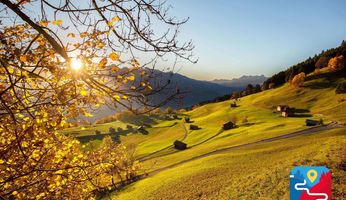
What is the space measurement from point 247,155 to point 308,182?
37.3 m

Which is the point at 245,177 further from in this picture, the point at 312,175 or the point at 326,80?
the point at 326,80

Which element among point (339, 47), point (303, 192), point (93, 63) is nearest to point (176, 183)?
point (303, 192)

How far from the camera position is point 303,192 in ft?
27.7

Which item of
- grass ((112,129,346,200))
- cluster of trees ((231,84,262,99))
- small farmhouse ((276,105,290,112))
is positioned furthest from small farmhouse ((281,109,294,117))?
cluster of trees ((231,84,262,99))

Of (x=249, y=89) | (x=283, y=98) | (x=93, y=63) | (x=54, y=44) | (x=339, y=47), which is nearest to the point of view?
(x=54, y=44)

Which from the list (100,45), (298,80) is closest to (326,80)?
(298,80)

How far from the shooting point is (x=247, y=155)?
148 feet

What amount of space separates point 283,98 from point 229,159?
253 ft

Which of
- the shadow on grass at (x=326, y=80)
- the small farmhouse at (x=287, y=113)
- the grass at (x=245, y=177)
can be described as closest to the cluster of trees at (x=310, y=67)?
the shadow on grass at (x=326, y=80)

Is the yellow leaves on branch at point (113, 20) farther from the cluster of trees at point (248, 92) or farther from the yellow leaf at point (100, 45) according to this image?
the cluster of trees at point (248, 92)

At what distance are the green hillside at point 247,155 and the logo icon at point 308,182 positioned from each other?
4476mm

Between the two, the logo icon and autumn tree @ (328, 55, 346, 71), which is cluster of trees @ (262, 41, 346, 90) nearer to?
autumn tree @ (328, 55, 346, 71)

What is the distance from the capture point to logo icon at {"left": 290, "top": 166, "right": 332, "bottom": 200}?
8.37 metres

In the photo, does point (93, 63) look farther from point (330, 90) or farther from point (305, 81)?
point (305, 81)
